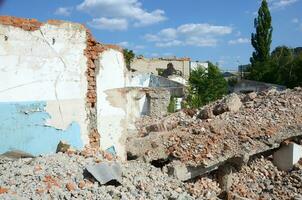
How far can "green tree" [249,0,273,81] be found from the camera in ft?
109

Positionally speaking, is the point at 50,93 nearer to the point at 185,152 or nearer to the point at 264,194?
the point at 185,152

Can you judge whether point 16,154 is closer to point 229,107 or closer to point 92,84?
point 92,84

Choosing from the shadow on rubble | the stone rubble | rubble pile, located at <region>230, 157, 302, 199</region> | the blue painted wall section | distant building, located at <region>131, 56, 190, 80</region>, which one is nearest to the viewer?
the stone rubble

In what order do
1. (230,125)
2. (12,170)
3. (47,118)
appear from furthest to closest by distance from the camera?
(230,125), (47,118), (12,170)

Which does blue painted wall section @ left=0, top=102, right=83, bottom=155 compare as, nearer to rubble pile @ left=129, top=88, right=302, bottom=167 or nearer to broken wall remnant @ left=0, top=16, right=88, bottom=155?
broken wall remnant @ left=0, top=16, right=88, bottom=155

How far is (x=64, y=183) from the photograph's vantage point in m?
5.39

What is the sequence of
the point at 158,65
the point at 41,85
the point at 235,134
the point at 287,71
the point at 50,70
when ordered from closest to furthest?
the point at 41,85 → the point at 50,70 → the point at 235,134 → the point at 287,71 → the point at 158,65

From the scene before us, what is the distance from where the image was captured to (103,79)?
25.1ft

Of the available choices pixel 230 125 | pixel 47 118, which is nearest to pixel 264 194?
pixel 230 125

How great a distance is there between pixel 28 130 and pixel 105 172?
1.64 m

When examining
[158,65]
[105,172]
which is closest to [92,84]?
[105,172]

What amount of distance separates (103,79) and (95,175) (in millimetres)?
2410

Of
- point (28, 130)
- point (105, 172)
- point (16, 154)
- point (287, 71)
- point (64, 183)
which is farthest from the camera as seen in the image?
point (287, 71)

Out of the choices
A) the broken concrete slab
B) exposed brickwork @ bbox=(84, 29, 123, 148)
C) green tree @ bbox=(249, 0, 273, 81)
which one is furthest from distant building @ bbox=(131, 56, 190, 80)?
the broken concrete slab
